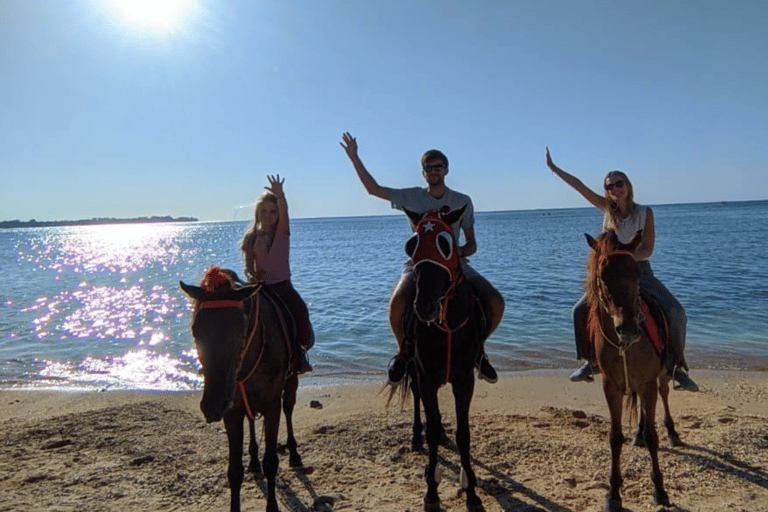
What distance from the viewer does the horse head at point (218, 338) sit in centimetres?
356

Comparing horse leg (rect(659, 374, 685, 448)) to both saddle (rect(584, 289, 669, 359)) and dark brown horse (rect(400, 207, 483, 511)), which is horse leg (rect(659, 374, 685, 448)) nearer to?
saddle (rect(584, 289, 669, 359))

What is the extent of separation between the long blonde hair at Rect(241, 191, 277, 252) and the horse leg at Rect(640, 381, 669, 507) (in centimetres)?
440

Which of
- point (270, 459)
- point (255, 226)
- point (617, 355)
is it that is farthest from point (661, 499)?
point (255, 226)

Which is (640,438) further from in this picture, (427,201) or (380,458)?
(427,201)

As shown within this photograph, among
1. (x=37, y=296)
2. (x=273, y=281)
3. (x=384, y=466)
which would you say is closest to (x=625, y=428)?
(x=384, y=466)

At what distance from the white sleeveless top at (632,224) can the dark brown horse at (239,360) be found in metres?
3.69

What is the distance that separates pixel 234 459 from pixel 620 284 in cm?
369

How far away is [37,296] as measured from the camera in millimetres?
24844

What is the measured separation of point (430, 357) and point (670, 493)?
273cm

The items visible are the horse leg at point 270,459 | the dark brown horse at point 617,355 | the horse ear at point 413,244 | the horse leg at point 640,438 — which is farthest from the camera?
the horse leg at point 640,438

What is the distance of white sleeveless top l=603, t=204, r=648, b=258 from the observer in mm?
5371

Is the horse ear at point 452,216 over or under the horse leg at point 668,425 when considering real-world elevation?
over

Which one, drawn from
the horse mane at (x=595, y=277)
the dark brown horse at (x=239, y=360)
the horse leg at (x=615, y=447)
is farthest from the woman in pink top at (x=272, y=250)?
the horse leg at (x=615, y=447)

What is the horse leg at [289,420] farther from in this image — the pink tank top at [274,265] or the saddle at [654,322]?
the saddle at [654,322]
